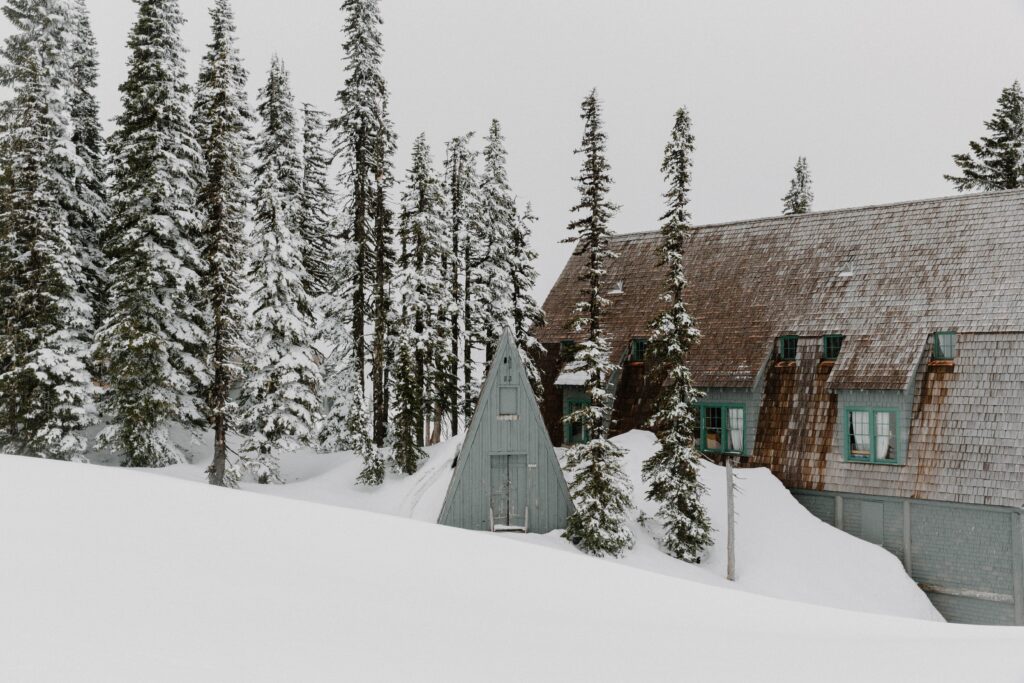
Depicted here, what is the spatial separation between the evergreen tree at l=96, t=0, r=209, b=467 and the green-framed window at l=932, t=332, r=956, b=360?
25.8m

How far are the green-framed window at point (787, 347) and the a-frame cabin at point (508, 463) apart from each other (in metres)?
10.2

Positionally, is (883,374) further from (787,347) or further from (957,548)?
(957,548)

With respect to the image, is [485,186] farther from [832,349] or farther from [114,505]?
[114,505]

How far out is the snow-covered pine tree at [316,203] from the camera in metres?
37.8

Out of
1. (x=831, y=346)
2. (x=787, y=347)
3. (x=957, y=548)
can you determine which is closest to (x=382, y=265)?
(x=787, y=347)

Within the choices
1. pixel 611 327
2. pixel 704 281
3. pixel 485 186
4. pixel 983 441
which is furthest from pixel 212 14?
pixel 983 441

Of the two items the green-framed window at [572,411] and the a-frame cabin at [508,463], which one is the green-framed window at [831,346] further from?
the a-frame cabin at [508,463]

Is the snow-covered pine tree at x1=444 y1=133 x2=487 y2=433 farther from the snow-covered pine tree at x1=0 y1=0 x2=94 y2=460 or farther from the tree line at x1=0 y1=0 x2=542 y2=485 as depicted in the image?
the snow-covered pine tree at x1=0 y1=0 x2=94 y2=460

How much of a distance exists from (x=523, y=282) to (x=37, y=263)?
19.9 meters

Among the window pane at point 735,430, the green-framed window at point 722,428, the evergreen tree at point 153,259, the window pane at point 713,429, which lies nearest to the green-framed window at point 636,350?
the green-framed window at point 722,428

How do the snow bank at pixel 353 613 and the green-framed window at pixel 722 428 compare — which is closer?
the snow bank at pixel 353 613

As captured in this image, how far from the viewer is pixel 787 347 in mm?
25609

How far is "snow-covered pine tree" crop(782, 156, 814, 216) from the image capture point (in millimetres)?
42541

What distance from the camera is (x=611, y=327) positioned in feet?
95.7
